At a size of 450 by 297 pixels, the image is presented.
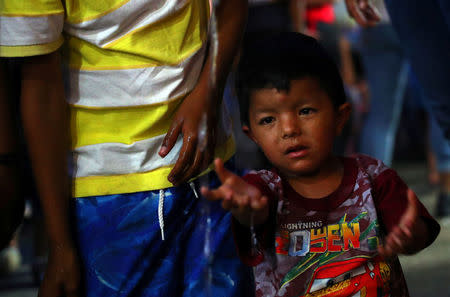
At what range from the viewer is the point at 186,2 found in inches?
58.5

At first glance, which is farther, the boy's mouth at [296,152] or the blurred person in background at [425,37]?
the blurred person in background at [425,37]

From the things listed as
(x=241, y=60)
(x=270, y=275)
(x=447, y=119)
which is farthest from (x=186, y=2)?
(x=447, y=119)

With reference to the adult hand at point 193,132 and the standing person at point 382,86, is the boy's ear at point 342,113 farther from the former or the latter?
the standing person at point 382,86

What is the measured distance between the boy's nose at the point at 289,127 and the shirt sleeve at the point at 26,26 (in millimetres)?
499

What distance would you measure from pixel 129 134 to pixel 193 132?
144 millimetres

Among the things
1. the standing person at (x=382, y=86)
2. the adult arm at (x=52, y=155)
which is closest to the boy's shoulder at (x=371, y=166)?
the adult arm at (x=52, y=155)

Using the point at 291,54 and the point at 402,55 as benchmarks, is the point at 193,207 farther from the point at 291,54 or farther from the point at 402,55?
the point at 402,55

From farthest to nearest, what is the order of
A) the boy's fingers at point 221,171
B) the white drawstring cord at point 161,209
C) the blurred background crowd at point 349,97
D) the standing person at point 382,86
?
the standing person at point 382,86, the blurred background crowd at point 349,97, the white drawstring cord at point 161,209, the boy's fingers at point 221,171

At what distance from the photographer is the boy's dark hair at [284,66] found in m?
1.45

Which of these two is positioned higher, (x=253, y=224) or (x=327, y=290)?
(x=253, y=224)

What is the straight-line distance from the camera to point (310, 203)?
145 cm

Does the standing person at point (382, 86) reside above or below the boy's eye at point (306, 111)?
below

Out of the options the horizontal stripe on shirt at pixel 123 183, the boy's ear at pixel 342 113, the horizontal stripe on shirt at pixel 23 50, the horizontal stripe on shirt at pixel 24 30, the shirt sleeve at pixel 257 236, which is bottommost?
the shirt sleeve at pixel 257 236

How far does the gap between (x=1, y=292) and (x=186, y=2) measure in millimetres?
2437
